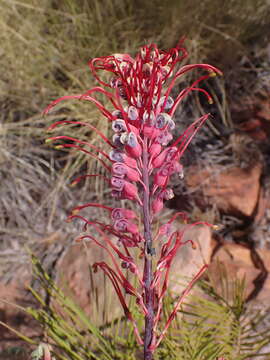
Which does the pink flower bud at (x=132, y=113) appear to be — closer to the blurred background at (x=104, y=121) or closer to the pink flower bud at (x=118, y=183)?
the pink flower bud at (x=118, y=183)

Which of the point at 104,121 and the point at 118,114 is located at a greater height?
the point at 104,121

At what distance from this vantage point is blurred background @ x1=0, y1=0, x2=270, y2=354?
1367 millimetres

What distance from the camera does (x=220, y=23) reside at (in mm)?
1425

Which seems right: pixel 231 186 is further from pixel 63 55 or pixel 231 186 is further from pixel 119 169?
pixel 119 169

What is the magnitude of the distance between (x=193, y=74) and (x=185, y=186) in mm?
432

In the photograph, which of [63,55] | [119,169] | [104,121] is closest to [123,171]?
[119,169]

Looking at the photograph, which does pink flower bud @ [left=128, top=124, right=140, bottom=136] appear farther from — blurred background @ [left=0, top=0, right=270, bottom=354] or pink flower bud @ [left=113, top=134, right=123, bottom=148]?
blurred background @ [left=0, top=0, right=270, bottom=354]

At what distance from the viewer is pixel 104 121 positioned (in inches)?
53.4

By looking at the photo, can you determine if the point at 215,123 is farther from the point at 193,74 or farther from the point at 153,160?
the point at 153,160

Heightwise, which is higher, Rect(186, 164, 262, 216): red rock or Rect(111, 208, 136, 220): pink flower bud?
Rect(186, 164, 262, 216): red rock

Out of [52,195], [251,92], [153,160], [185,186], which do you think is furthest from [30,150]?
[153,160]

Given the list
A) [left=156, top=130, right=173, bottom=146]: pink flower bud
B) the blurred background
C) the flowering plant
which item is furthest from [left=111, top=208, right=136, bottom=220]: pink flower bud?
the blurred background

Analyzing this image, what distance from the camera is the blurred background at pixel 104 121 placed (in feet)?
4.49

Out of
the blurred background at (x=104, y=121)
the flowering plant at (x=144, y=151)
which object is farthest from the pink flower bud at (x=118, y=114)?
the blurred background at (x=104, y=121)
